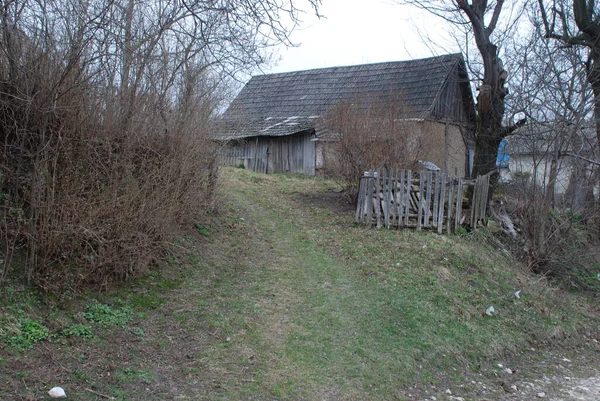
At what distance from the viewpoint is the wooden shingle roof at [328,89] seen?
22.8 metres

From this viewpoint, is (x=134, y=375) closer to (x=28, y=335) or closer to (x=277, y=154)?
(x=28, y=335)

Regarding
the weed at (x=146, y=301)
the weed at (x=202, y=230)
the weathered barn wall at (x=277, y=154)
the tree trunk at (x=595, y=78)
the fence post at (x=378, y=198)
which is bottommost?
the weed at (x=146, y=301)

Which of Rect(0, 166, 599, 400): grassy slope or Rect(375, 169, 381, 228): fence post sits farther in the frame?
Rect(375, 169, 381, 228): fence post

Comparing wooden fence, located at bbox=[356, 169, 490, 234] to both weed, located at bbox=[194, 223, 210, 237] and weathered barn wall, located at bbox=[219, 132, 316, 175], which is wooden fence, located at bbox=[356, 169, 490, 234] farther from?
weathered barn wall, located at bbox=[219, 132, 316, 175]

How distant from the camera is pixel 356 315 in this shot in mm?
7145

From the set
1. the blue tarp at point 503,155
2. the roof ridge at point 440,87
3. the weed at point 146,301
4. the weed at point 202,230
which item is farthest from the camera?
the roof ridge at point 440,87

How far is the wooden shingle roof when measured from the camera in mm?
22797

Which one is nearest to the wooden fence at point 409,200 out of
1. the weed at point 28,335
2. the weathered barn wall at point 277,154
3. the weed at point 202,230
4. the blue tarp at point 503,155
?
the blue tarp at point 503,155

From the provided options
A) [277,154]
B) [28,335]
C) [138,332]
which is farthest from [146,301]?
[277,154]

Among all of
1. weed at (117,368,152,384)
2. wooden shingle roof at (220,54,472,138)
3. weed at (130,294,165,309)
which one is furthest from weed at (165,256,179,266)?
wooden shingle roof at (220,54,472,138)

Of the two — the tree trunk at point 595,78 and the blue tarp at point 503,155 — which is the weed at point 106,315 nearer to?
the blue tarp at point 503,155

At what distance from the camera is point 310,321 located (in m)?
6.76

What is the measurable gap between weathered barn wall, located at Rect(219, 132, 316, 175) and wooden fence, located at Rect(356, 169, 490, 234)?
10.2 m

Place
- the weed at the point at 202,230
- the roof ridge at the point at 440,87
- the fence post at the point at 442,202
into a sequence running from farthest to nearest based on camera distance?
the roof ridge at the point at 440,87, the fence post at the point at 442,202, the weed at the point at 202,230
